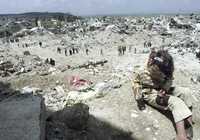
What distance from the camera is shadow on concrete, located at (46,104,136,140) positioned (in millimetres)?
5699

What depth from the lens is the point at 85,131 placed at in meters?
5.94

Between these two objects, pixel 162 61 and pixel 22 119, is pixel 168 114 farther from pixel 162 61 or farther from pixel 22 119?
pixel 22 119

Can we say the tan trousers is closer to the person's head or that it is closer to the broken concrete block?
the person's head

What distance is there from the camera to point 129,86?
744 cm

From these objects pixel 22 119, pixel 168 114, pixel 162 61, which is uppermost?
pixel 162 61

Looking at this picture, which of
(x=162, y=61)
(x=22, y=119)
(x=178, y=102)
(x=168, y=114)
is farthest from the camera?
(x=168, y=114)

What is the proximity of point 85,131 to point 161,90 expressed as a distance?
1.61m

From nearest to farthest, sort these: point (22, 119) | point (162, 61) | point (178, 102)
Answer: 1. point (22, 119)
2. point (178, 102)
3. point (162, 61)

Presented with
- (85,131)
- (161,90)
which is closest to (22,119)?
(85,131)

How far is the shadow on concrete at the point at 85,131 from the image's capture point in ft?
18.7

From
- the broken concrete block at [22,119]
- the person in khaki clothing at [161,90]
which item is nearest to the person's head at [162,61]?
the person in khaki clothing at [161,90]

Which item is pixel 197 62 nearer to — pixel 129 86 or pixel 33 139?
pixel 129 86

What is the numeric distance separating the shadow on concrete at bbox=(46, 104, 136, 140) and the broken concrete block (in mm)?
324

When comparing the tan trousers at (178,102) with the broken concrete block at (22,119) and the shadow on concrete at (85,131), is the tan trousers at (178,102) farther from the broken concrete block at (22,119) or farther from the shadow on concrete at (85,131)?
the broken concrete block at (22,119)
